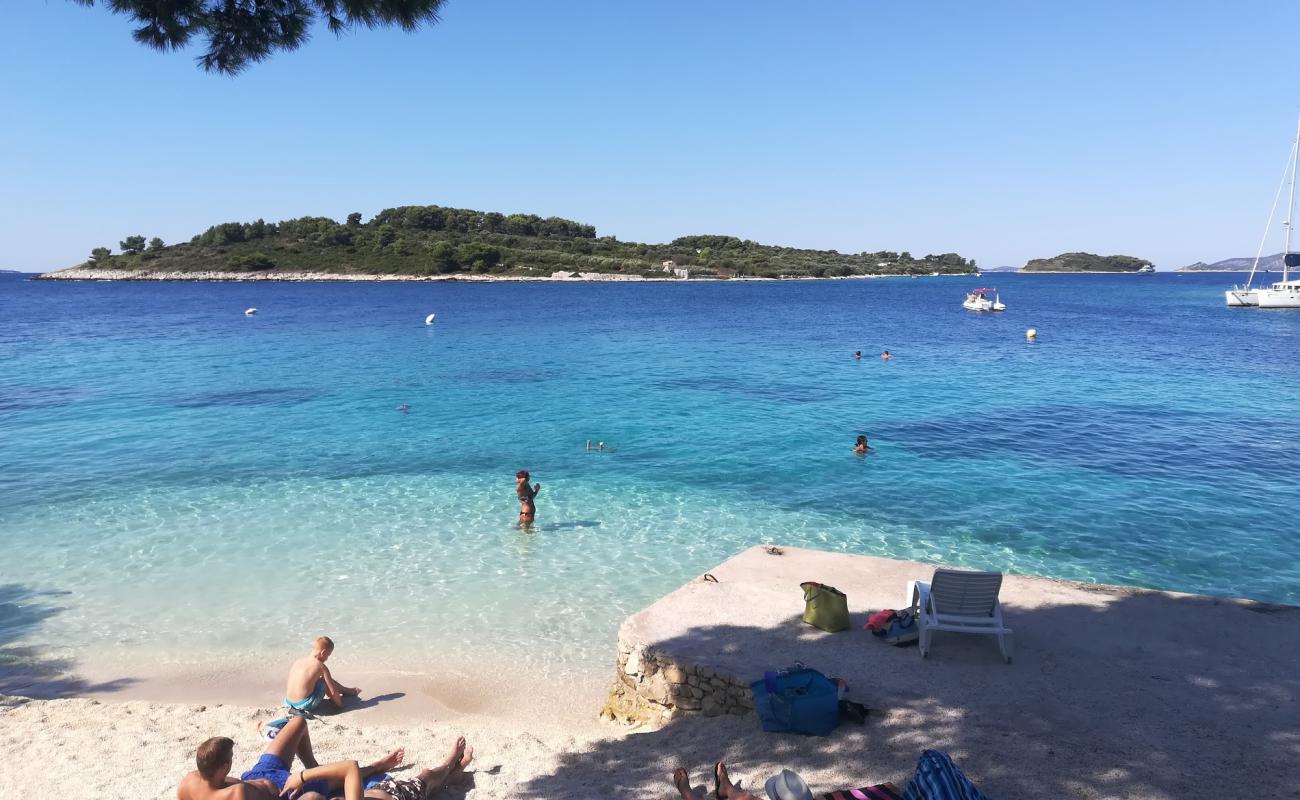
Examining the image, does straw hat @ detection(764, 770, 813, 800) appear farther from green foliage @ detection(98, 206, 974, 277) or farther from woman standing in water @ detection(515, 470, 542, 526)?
green foliage @ detection(98, 206, 974, 277)

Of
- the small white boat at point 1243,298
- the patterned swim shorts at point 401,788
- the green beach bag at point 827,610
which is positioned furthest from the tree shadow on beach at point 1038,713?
the small white boat at point 1243,298

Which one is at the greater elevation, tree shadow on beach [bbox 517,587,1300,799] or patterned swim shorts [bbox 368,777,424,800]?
tree shadow on beach [bbox 517,587,1300,799]

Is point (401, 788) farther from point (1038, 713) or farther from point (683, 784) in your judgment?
point (1038, 713)

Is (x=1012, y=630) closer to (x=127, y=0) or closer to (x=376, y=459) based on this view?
(x=127, y=0)

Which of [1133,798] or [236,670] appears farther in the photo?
[236,670]

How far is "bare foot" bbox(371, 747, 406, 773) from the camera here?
247 inches

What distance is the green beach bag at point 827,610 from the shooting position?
792 cm

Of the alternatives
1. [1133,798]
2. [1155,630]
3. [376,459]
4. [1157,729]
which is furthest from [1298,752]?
[376,459]

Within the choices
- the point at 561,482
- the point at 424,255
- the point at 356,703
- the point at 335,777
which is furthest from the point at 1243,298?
the point at 424,255

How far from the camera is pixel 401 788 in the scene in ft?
19.7

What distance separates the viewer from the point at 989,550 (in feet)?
40.9

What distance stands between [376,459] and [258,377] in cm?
1551

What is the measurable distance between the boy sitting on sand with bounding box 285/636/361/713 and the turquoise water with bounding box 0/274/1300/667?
138 cm

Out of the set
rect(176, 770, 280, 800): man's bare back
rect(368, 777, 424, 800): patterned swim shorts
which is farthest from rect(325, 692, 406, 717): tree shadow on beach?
rect(176, 770, 280, 800): man's bare back
